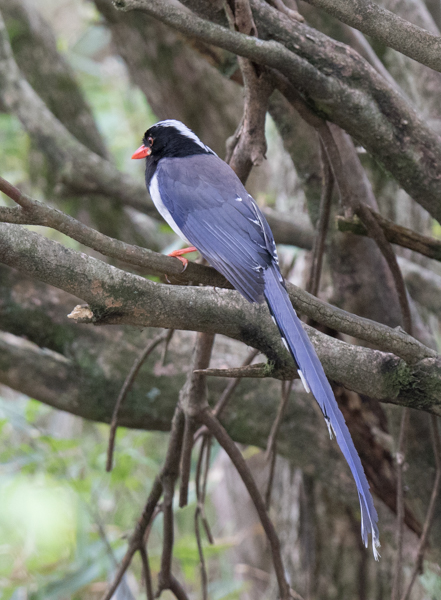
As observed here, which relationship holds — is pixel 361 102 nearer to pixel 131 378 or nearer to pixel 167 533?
pixel 131 378

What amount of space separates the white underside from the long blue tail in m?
0.68

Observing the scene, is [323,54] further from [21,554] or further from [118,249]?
[21,554]

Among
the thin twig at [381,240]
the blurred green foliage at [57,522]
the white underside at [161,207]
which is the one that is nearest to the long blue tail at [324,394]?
the thin twig at [381,240]

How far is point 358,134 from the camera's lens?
5.82 ft

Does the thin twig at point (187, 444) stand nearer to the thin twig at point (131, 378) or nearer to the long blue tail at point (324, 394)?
the thin twig at point (131, 378)

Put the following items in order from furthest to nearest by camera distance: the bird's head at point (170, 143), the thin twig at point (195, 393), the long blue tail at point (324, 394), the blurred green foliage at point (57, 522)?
the blurred green foliage at point (57, 522) < the bird's head at point (170, 143) < the thin twig at point (195, 393) < the long blue tail at point (324, 394)

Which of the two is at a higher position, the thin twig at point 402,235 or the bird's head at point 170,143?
the bird's head at point 170,143

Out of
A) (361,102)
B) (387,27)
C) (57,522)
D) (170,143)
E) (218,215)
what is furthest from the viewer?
(57,522)

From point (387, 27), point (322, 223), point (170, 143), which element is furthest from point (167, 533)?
point (387, 27)

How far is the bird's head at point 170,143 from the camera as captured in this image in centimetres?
219

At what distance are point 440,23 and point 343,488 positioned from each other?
334cm

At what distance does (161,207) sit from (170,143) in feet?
1.26

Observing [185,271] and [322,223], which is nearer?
[185,271]

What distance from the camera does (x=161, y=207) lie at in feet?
6.56
